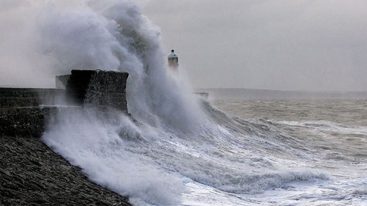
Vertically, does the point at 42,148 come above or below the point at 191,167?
above

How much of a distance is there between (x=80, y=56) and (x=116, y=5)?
255 cm

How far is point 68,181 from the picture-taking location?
245 inches

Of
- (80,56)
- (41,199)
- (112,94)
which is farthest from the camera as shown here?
(80,56)

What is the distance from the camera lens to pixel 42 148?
280 inches

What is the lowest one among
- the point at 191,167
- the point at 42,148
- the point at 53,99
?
the point at 191,167

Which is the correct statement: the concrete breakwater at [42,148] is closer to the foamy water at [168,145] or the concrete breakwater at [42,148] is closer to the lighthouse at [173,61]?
the foamy water at [168,145]

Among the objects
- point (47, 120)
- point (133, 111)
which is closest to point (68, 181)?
point (47, 120)

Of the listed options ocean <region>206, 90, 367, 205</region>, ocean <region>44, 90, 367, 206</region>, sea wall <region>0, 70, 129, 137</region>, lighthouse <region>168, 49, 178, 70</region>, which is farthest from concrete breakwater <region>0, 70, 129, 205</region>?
lighthouse <region>168, 49, 178, 70</region>

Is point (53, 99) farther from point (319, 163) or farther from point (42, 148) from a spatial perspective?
point (319, 163)

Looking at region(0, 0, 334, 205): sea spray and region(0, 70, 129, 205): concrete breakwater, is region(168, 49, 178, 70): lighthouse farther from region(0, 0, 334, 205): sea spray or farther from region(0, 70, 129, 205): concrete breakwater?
region(0, 70, 129, 205): concrete breakwater

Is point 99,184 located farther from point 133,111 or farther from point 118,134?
point 133,111

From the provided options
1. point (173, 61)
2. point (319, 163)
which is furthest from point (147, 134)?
point (173, 61)

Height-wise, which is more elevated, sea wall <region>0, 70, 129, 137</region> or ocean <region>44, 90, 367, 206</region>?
sea wall <region>0, 70, 129, 137</region>

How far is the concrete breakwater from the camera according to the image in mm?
5531
